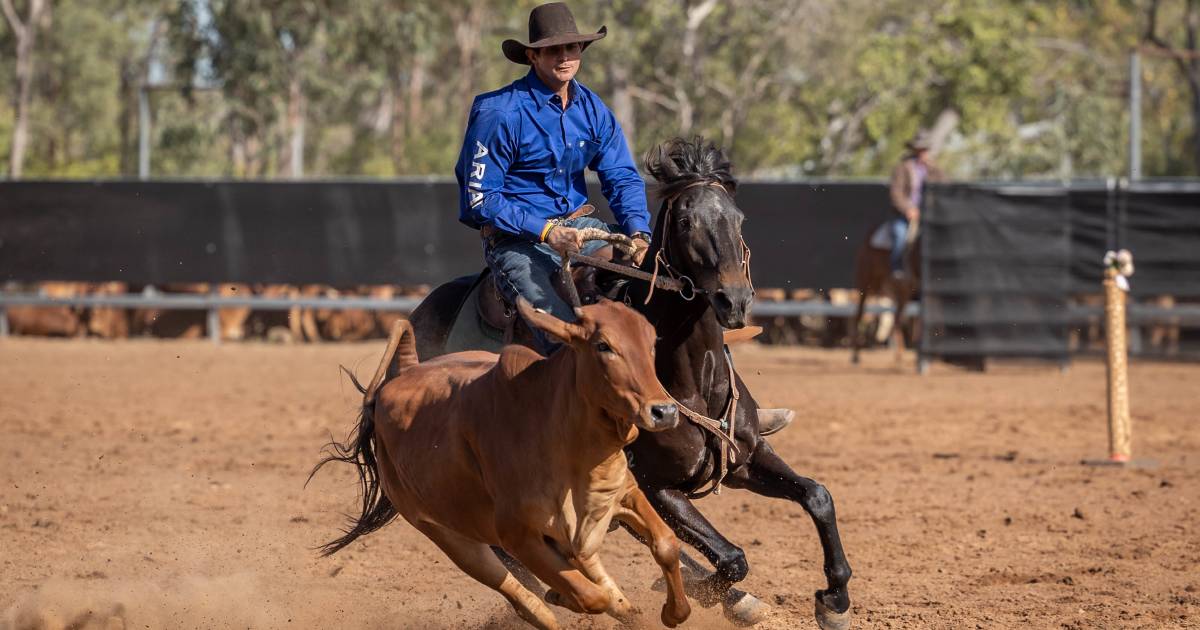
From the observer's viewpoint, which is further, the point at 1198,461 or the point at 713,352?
the point at 1198,461

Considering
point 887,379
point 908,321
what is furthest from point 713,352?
point 908,321

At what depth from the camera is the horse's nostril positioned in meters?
3.95

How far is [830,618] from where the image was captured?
214 inches

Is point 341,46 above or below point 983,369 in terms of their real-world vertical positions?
above

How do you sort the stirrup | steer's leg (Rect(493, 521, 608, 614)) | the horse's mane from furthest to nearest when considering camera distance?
the stirrup
the horse's mane
steer's leg (Rect(493, 521, 608, 614))

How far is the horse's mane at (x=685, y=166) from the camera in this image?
5266 millimetres

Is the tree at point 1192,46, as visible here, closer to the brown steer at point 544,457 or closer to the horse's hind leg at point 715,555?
the horse's hind leg at point 715,555

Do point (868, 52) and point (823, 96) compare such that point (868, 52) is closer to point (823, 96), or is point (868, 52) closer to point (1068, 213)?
point (823, 96)

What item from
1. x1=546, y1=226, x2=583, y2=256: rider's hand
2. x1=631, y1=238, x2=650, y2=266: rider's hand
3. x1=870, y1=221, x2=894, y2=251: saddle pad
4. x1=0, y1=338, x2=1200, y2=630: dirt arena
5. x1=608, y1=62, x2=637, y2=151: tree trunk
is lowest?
x1=0, y1=338, x2=1200, y2=630: dirt arena

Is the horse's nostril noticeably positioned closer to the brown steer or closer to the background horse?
the brown steer

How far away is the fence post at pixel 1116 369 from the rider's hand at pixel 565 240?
5.47m

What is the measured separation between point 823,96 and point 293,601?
83.7 feet

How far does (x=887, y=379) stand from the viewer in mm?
15133

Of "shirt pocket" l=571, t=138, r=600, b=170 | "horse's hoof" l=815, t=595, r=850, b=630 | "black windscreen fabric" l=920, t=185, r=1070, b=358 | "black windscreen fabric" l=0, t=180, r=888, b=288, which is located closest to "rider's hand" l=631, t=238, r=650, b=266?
"shirt pocket" l=571, t=138, r=600, b=170
